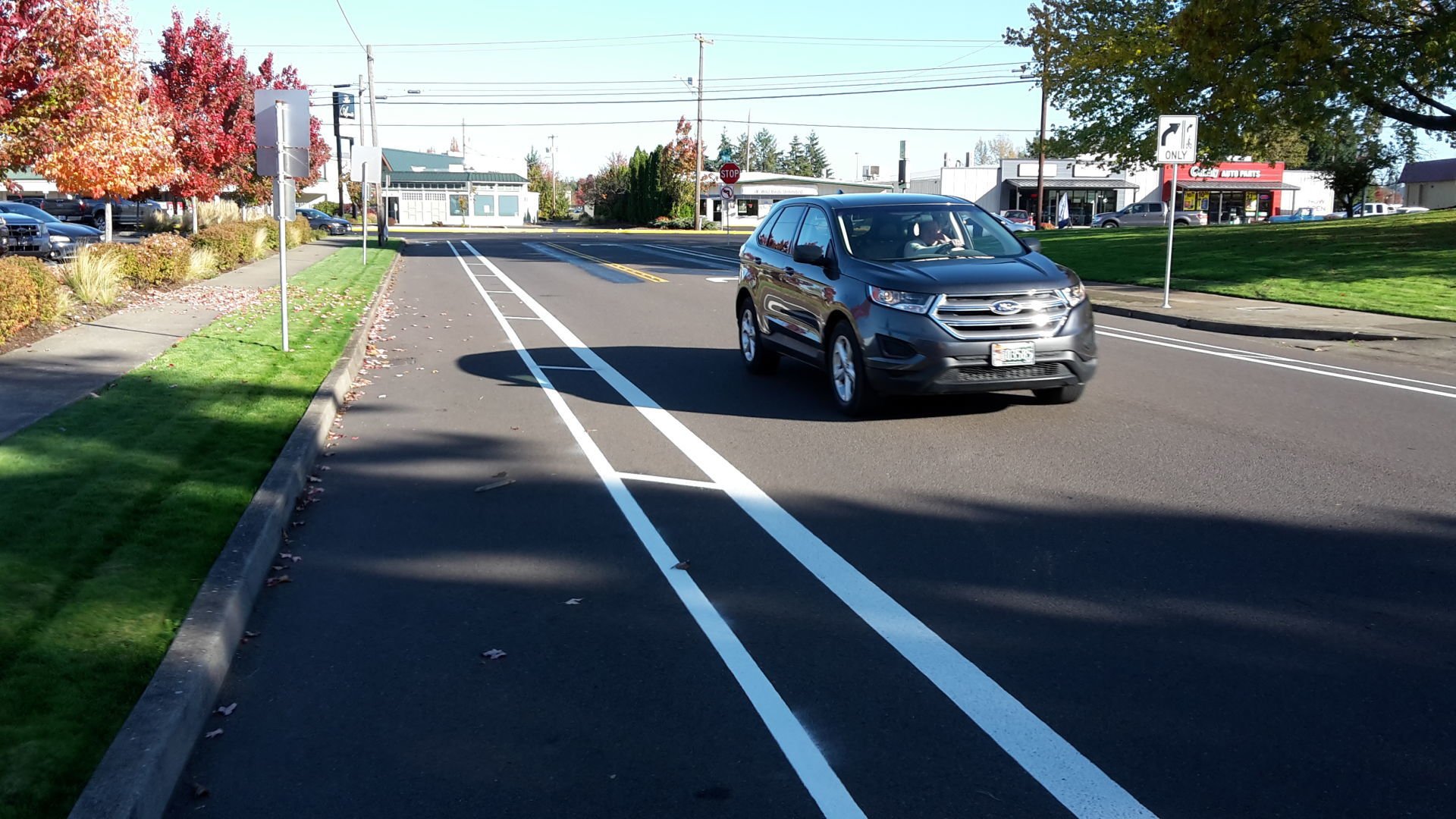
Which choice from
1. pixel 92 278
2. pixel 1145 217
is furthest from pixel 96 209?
pixel 1145 217

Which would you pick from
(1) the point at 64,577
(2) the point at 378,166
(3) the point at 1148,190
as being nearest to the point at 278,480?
(1) the point at 64,577

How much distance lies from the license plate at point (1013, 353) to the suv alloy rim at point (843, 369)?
1123 millimetres

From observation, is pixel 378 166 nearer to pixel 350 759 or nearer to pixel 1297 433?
pixel 1297 433

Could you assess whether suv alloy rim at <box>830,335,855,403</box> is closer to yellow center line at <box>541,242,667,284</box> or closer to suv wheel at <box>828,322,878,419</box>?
suv wheel at <box>828,322,878,419</box>

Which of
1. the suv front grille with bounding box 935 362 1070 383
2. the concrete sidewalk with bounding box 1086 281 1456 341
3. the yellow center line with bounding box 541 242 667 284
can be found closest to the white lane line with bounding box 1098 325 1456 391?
the concrete sidewalk with bounding box 1086 281 1456 341

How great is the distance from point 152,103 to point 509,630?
2313 cm

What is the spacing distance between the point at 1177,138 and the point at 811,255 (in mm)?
9567

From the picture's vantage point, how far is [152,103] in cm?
2442

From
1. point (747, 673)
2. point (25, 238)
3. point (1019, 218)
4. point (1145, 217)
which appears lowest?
point (747, 673)

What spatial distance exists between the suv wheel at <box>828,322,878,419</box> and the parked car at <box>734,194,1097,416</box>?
1cm

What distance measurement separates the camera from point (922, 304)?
897 centimetres

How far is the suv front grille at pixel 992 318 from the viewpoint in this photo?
8.88 metres

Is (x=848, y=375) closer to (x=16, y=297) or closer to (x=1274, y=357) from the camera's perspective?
(x=1274, y=357)

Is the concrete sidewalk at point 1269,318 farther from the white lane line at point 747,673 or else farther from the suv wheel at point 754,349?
the white lane line at point 747,673
